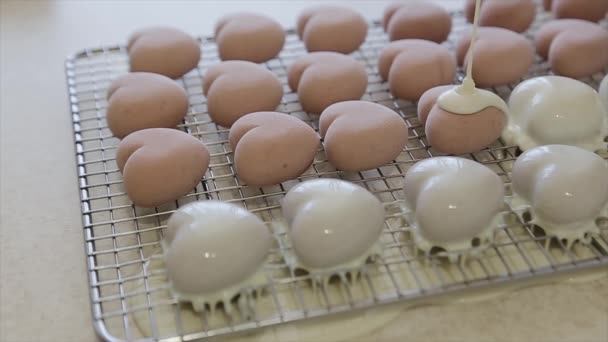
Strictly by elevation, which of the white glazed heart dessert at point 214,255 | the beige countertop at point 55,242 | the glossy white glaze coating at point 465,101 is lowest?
the beige countertop at point 55,242

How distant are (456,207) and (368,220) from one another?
0.28ft

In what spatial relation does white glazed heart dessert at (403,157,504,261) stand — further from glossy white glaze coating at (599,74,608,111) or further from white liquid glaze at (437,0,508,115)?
glossy white glaze coating at (599,74,608,111)

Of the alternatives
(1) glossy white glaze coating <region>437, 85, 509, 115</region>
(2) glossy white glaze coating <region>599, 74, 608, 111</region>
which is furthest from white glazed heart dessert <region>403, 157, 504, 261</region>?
(2) glossy white glaze coating <region>599, 74, 608, 111</region>

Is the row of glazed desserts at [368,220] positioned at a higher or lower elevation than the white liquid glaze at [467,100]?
lower

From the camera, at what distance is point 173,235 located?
2.19 ft

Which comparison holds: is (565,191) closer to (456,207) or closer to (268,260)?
(456,207)

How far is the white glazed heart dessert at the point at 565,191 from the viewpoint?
70 centimetres

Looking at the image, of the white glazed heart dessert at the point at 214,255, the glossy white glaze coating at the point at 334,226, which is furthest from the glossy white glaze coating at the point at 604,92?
the white glazed heart dessert at the point at 214,255

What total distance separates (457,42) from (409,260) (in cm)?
42

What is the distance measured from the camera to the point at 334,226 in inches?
25.8

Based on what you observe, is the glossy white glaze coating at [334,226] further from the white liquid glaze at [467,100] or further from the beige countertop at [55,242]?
the white liquid glaze at [467,100]

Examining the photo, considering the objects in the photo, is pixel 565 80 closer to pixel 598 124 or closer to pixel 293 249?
pixel 598 124

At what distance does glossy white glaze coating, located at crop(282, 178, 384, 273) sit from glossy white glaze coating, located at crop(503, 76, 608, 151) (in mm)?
243

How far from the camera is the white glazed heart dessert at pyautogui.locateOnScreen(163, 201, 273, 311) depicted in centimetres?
64
